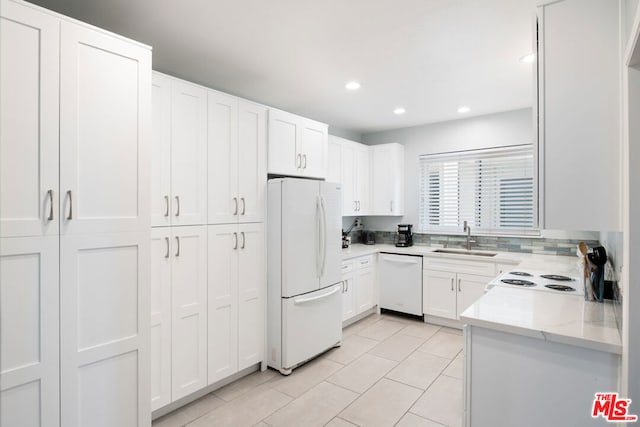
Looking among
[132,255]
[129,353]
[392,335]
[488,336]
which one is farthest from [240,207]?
[392,335]

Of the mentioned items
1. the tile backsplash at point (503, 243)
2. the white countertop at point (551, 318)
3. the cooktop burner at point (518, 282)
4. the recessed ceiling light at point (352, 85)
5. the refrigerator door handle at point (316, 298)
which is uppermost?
the recessed ceiling light at point (352, 85)

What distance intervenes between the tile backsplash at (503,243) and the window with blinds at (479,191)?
10 cm

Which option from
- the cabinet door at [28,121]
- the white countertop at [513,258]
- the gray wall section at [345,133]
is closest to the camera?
the cabinet door at [28,121]

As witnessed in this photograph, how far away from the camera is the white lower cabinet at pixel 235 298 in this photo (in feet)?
8.11

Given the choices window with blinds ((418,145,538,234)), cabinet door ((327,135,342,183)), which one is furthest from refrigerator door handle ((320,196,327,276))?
window with blinds ((418,145,538,234))

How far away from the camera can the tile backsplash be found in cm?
364

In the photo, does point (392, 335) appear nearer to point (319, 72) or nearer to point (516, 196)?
point (516, 196)

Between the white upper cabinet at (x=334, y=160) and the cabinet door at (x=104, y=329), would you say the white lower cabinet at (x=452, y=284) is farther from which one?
the cabinet door at (x=104, y=329)

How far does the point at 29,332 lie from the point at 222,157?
155cm

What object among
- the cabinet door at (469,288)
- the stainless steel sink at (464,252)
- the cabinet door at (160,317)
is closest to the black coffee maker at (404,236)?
the stainless steel sink at (464,252)

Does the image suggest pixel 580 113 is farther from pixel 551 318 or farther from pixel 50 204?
pixel 50 204

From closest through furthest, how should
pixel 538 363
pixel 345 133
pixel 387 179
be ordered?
pixel 538 363 → pixel 387 179 → pixel 345 133

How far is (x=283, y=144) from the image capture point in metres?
3.00

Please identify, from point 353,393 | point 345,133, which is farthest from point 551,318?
point 345,133
